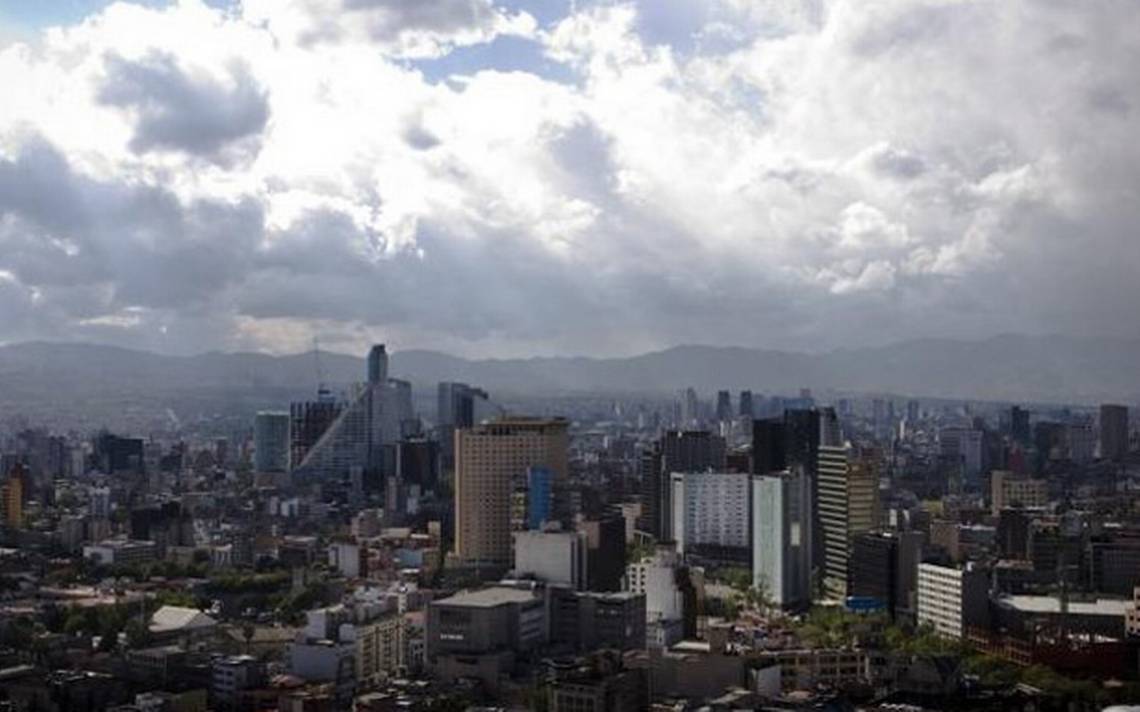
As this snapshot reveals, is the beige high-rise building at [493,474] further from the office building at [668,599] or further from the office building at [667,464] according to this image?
the office building at [668,599]

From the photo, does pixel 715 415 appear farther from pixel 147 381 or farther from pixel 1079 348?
pixel 1079 348

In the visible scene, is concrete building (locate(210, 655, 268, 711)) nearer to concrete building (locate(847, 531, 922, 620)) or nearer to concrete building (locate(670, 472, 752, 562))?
concrete building (locate(847, 531, 922, 620))

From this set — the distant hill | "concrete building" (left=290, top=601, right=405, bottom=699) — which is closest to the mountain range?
the distant hill

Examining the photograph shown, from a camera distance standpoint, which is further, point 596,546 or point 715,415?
point 715,415

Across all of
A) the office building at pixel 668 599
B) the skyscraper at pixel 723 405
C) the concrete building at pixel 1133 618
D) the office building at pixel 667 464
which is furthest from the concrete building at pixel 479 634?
the skyscraper at pixel 723 405

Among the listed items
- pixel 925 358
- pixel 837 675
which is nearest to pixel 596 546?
pixel 837 675

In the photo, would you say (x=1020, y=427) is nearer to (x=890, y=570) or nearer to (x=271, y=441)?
(x=890, y=570)
